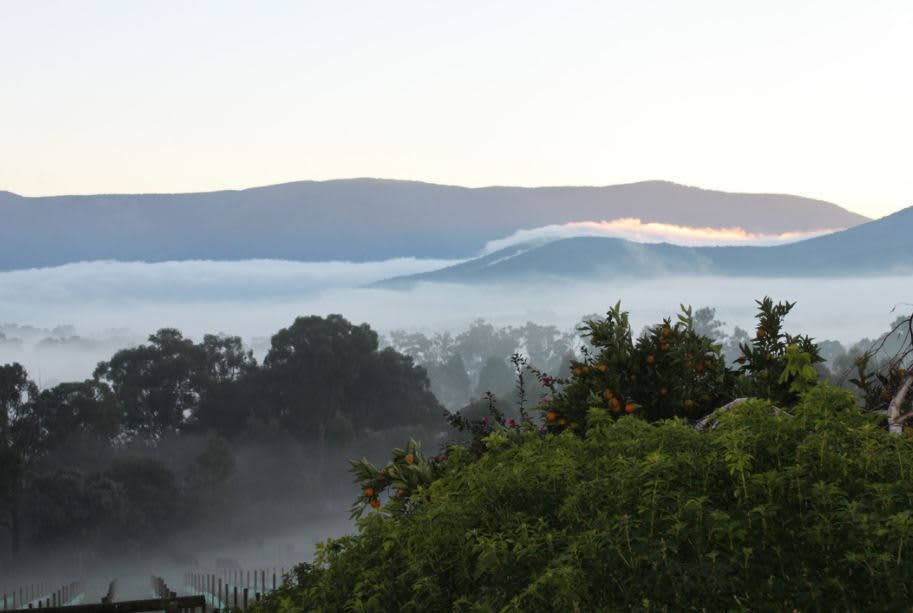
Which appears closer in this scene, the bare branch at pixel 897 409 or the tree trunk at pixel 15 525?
the bare branch at pixel 897 409

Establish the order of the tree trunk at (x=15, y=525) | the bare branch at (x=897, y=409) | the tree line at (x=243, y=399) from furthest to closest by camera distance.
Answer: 1. the tree line at (x=243, y=399)
2. the tree trunk at (x=15, y=525)
3. the bare branch at (x=897, y=409)

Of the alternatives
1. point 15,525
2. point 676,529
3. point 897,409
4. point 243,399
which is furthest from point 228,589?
point 243,399

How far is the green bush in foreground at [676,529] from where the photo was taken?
671cm

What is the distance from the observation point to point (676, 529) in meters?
6.73

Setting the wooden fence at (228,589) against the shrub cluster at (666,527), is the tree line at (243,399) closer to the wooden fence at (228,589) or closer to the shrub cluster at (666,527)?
the wooden fence at (228,589)

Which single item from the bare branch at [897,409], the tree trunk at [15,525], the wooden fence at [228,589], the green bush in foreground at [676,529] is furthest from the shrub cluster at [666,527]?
the tree trunk at [15,525]

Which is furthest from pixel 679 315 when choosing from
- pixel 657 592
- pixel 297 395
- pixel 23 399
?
pixel 297 395

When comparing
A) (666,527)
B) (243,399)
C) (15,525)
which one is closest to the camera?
(666,527)

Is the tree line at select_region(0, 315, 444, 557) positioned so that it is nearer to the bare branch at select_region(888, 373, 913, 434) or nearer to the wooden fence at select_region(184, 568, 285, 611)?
the wooden fence at select_region(184, 568, 285, 611)

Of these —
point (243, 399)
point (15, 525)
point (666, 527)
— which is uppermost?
point (666, 527)

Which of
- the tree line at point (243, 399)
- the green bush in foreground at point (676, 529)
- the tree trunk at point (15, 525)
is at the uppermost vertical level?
the green bush in foreground at point (676, 529)

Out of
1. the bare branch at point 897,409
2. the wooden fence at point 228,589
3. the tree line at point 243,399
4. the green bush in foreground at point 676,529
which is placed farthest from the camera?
the tree line at point 243,399

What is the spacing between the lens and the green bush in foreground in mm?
6715

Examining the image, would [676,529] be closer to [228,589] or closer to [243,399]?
[228,589]
